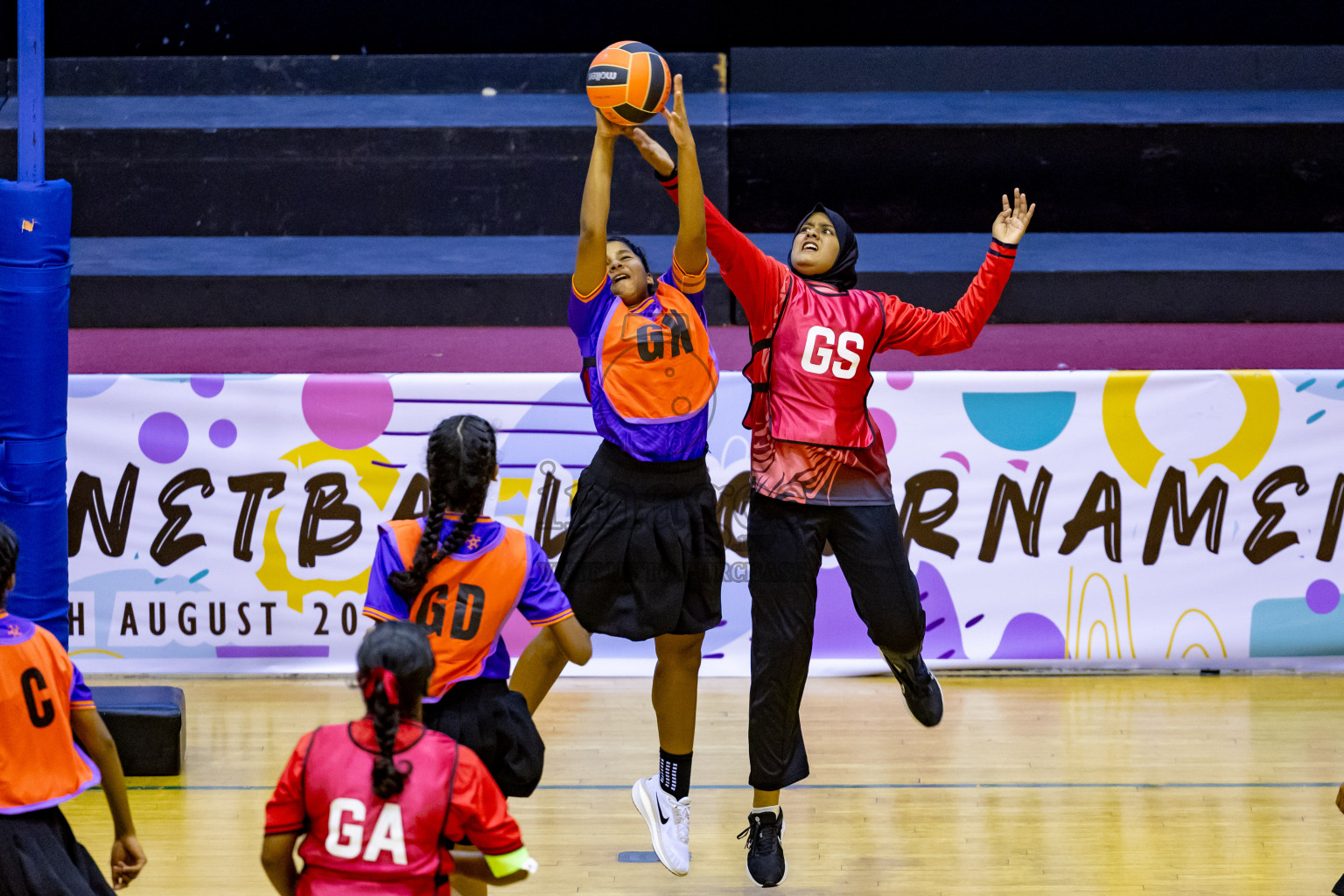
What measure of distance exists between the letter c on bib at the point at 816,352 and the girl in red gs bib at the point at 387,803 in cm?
167

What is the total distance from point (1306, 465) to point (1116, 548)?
77 cm

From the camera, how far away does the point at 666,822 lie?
A: 148 inches

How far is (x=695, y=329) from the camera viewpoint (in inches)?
145

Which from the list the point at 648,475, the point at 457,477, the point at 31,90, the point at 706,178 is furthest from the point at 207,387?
the point at 706,178

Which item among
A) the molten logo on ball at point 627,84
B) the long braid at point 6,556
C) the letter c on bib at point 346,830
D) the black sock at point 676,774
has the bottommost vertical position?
the black sock at point 676,774

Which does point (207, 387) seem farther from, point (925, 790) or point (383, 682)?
point (383, 682)

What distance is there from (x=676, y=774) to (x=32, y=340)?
224 centimetres

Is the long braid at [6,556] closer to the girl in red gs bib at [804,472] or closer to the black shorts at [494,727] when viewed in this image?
the black shorts at [494,727]

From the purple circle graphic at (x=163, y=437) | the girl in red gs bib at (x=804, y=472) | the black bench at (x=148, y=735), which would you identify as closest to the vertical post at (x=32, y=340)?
the black bench at (x=148, y=735)

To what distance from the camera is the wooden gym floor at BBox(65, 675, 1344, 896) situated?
3.70 metres

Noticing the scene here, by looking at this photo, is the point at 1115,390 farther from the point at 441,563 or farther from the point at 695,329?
the point at 441,563

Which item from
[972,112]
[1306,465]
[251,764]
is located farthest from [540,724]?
[972,112]

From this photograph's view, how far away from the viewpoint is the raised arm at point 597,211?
11.2 ft

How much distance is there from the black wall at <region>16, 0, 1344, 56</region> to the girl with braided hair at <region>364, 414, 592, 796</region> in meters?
6.80
